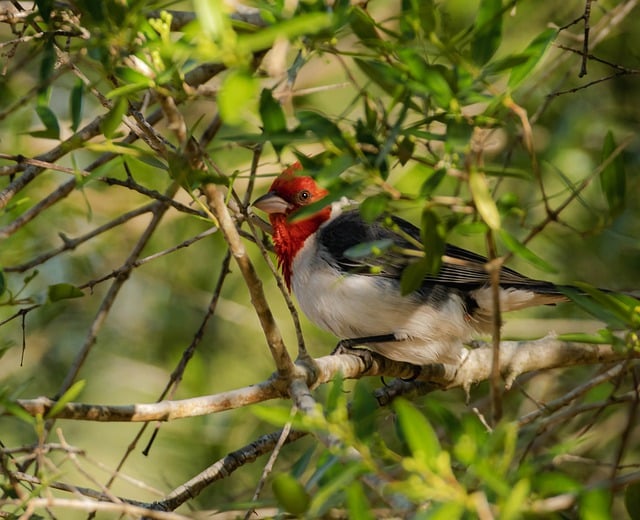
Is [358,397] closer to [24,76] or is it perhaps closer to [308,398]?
[308,398]

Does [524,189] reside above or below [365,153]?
below

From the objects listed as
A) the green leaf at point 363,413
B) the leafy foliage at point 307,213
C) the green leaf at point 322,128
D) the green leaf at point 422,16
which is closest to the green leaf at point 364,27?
the leafy foliage at point 307,213

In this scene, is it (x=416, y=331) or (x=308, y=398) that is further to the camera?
(x=416, y=331)

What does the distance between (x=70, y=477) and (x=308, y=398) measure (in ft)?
14.1

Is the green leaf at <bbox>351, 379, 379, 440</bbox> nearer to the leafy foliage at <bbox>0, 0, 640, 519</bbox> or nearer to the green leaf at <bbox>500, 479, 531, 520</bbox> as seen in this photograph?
the leafy foliage at <bbox>0, 0, 640, 519</bbox>

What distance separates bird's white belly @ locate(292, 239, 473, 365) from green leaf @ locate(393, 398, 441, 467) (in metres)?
2.46

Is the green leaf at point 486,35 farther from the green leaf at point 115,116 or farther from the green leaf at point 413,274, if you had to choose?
the green leaf at point 115,116

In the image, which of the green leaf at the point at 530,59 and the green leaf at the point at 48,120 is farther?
the green leaf at the point at 48,120

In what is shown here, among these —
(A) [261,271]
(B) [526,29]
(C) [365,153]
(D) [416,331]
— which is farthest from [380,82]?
(B) [526,29]

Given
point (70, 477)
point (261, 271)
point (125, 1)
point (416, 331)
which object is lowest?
point (70, 477)

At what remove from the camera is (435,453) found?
1814 millimetres

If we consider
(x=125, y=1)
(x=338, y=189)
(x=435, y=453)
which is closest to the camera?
(x=435, y=453)

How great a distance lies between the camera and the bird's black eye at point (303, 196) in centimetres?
475

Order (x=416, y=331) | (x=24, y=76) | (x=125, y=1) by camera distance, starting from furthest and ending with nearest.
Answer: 1. (x=24, y=76)
2. (x=416, y=331)
3. (x=125, y=1)
